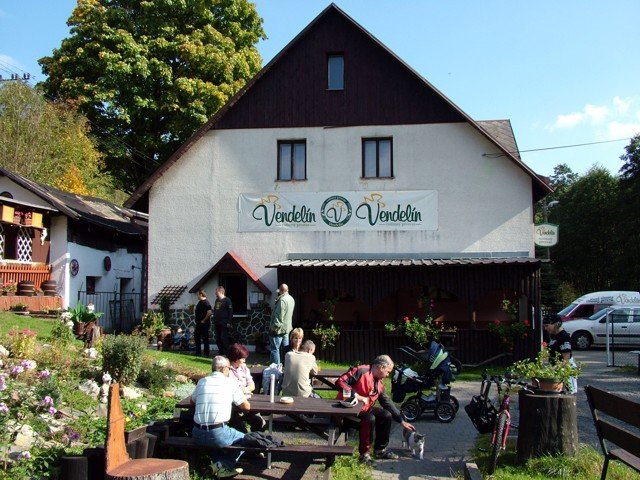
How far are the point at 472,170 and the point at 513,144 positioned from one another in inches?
147

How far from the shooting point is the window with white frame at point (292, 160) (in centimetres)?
2031

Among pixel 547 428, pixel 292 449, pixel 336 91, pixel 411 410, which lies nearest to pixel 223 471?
pixel 292 449

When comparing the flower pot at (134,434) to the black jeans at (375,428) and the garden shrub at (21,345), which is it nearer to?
the black jeans at (375,428)

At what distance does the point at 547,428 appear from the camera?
25.7ft

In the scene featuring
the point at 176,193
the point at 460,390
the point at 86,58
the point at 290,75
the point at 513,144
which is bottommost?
the point at 460,390

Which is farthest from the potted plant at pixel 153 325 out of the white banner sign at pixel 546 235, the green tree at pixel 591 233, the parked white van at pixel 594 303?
the green tree at pixel 591 233

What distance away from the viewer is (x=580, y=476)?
740 cm

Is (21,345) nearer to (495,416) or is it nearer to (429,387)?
(429,387)

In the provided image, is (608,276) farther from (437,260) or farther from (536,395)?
(536,395)

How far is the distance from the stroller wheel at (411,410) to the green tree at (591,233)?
3914cm

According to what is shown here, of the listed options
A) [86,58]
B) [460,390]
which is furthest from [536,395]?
[86,58]

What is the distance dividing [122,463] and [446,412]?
598 centimetres

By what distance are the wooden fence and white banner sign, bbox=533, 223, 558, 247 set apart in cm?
306

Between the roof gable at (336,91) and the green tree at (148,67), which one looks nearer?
the roof gable at (336,91)
